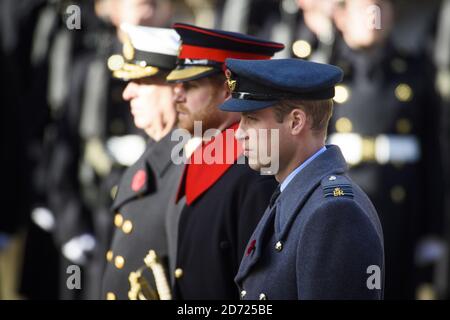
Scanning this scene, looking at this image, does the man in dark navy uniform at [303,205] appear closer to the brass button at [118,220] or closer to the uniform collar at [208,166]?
the uniform collar at [208,166]

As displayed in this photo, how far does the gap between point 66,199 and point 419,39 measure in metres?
2.57

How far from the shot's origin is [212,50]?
573 centimetres

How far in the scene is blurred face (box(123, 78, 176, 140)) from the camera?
19.8ft

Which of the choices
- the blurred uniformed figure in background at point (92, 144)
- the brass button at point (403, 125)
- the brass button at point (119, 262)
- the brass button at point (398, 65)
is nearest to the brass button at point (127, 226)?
the brass button at point (119, 262)

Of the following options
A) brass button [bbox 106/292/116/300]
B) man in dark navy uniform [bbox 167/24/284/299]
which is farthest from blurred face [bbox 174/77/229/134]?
brass button [bbox 106/292/116/300]

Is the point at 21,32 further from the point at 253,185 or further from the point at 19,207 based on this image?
the point at 253,185

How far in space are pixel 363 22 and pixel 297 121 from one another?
4.04m

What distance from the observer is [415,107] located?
8.66 m

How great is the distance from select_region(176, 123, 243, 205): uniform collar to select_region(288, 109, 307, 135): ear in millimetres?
845

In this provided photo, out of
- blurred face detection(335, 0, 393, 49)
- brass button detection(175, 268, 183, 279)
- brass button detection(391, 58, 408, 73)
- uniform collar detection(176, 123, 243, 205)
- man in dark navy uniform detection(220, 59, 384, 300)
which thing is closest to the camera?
man in dark navy uniform detection(220, 59, 384, 300)

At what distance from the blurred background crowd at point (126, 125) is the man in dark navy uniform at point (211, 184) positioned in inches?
94.2

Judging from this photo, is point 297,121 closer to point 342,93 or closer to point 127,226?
point 127,226

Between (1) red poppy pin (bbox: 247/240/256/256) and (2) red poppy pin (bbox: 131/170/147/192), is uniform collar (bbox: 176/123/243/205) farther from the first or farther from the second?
(1) red poppy pin (bbox: 247/240/256/256)
